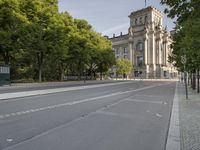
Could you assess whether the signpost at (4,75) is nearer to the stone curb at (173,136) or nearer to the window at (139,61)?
the stone curb at (173,136)

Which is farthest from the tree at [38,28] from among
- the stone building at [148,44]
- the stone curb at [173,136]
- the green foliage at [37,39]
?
the stone building at [148,44]

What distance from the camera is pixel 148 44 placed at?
11788 cm

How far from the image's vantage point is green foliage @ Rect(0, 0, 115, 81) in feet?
114

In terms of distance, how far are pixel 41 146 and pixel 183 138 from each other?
144 inches

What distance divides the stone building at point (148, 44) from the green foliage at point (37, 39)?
6403 centimetres

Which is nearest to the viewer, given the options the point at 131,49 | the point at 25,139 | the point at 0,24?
the point at 25,139

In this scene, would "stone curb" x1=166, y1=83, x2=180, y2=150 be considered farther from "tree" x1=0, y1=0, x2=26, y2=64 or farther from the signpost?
"tree" x1=0, y1=0, x2=26, y2=64

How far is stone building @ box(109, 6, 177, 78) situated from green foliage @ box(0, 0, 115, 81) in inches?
2521

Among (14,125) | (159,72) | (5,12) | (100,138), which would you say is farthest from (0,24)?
(159,72)

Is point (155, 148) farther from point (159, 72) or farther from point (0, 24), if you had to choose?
point (159, 72)

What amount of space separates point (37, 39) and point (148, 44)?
285 feet

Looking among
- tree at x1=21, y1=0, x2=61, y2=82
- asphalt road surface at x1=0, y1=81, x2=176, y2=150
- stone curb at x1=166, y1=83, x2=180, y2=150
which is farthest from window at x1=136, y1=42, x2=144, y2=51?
stone curb at x1=166, y1=83, x2=180, y2=150

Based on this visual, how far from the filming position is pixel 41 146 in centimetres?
616

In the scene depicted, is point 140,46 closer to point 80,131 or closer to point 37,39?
point 37,39
